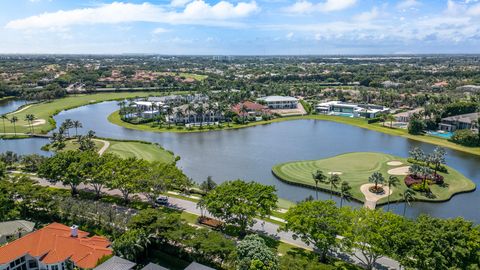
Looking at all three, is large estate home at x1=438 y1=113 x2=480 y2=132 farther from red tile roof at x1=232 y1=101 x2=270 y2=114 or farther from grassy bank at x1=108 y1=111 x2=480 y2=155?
red tile roof at x1=232 y1=101 x2=270 y2=114

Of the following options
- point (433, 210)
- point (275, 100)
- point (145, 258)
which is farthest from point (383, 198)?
point (275, 100)

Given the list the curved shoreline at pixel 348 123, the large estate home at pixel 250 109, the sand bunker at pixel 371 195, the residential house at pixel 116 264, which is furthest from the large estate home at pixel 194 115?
the residential house at pixel 116 264

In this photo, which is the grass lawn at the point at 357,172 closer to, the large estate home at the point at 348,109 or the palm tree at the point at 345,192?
the palm tree at the point at 345,192

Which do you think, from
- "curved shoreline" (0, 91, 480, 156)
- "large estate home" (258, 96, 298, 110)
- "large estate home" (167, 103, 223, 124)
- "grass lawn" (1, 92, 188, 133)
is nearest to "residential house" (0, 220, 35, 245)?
"curved shoreline" (0, 91, 480, 156)

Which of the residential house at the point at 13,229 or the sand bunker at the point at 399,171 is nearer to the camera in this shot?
the residential house at the point at 13,229

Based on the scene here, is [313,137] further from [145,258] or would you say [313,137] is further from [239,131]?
[145,258]

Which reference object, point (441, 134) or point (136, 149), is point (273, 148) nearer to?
point (136, 149)
